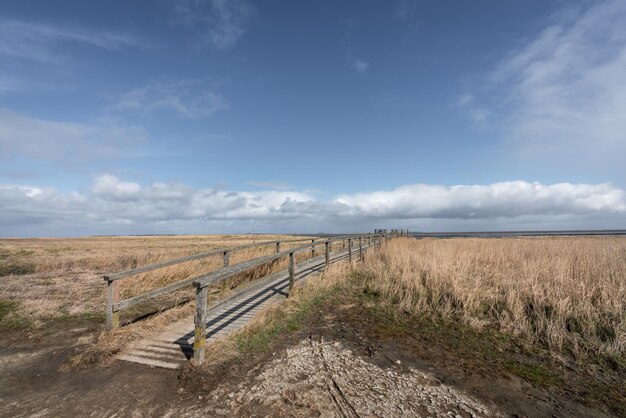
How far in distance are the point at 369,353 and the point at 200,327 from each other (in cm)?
268

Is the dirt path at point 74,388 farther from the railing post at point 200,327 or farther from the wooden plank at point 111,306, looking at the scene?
the wooden plank at point 111,306

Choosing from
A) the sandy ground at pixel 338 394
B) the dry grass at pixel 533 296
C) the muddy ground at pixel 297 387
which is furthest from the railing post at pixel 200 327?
the dry grass at pixel 533 296

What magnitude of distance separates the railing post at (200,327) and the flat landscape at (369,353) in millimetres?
170

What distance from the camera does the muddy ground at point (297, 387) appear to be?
3.85 metres

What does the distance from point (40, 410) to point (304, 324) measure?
4254 mm

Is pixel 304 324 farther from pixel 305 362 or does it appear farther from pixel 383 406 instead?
pixel 383 406

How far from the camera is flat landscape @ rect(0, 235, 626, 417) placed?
400 centimetres

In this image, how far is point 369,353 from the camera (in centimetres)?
544

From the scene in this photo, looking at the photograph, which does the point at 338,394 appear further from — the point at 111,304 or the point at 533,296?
the point at 533,296

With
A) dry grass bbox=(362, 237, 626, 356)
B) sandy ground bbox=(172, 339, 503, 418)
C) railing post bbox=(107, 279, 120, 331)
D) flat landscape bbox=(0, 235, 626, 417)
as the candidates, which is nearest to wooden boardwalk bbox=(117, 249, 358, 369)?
flat landscape bbox=(0, 235, 626, 417)


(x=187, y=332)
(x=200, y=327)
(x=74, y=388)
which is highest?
(x=200, y=327)

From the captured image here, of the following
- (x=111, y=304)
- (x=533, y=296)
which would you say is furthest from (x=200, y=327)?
(x=533, y=296)

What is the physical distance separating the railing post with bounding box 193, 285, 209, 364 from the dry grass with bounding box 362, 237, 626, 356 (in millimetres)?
4812

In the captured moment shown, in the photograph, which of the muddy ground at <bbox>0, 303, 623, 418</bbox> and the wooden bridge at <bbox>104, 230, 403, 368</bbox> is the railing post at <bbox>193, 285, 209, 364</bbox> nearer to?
the wooden bridge at <bbox>104, 230, 403, 368</bbox>
